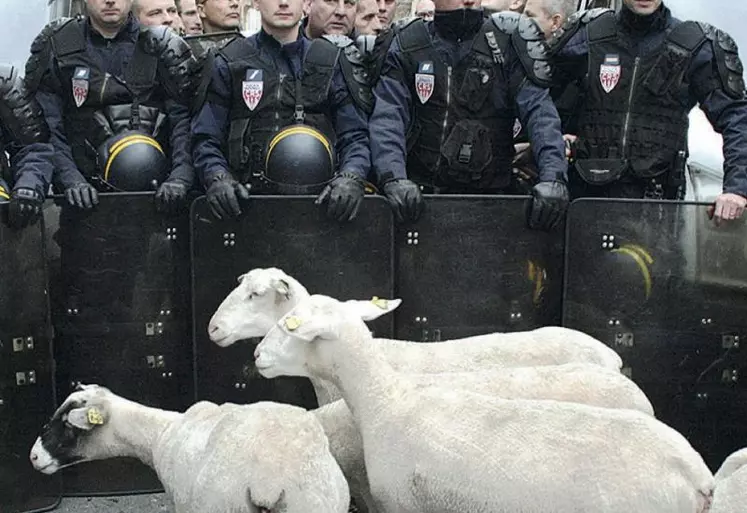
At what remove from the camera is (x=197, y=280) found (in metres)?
6.18

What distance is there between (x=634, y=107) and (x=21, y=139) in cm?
360

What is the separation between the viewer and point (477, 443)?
4.25 m

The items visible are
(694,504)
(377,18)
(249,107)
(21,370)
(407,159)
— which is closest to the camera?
(694,504)

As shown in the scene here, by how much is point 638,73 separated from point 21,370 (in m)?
3.91

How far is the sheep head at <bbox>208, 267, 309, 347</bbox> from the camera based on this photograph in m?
5.48

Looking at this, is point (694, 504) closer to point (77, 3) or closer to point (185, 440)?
point (185, 440)

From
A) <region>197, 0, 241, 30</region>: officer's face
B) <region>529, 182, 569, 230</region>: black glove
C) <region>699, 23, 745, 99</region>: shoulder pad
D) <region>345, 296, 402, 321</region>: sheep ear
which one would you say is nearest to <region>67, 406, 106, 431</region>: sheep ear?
<region>345, 296, 402, 321</region>: sheep ear

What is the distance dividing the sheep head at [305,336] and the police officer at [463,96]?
70.3 inches

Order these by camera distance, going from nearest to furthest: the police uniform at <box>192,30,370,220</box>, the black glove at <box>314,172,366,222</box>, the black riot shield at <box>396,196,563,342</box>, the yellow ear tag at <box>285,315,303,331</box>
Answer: the yellow ear tag at <box>285,315,303,331</box> < the black glove at <box>314,172,366,222</box> < the black riot shield at <box>396,196,563,342</box> < the police uniform at <box>192,30,370,220</box>

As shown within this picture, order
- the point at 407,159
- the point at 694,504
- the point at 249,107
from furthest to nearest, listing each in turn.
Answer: the point at 407,159, the point at 249,107, the point at 694,504

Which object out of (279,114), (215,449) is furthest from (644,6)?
(215,449)

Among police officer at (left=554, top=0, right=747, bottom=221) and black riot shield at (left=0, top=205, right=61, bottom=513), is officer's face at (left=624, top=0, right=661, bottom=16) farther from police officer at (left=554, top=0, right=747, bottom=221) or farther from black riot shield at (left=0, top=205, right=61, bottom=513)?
black riot shield at (left=0, top=205, right=61, bottom=513)

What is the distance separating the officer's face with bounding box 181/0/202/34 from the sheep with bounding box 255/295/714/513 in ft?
18.1

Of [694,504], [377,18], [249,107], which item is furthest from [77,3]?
[694,504]
